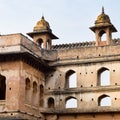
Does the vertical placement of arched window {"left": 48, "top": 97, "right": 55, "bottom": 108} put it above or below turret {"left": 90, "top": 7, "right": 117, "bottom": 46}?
below

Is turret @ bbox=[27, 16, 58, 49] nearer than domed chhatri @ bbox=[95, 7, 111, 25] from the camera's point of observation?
No

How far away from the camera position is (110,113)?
24.8 m

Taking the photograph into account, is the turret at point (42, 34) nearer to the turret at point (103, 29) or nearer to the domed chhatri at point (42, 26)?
the domed chhatri at point (42, 26)

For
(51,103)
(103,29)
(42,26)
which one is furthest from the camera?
(42,26)

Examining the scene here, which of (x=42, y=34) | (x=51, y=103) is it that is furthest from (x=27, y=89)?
(x=42, y=34)

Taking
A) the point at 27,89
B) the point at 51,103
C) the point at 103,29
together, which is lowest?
the point at 51,103

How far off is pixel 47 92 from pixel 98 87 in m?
3.35

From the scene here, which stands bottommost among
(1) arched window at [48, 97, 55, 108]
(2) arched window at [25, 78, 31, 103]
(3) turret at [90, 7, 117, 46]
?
(1) arched window at [48, 97, 55, 108]

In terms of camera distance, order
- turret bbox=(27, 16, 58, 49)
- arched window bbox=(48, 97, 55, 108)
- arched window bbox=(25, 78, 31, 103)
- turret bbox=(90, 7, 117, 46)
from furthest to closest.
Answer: turret bbox=(27, 16, 58, 49)
turret bbox=(90, 7, 117, 46)
arched window bbox=(48, 97, 55, 108)
arched window bbox=(25, 78, 31, 103)

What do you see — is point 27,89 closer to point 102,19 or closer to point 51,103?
point 51,103

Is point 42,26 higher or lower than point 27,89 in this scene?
higher

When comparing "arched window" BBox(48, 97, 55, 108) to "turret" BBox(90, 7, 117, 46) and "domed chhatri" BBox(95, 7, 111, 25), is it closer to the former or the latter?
"turret" BBox(90, 7, 117, 46)

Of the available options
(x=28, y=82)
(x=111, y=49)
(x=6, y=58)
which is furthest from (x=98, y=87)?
(x=6, y=58)

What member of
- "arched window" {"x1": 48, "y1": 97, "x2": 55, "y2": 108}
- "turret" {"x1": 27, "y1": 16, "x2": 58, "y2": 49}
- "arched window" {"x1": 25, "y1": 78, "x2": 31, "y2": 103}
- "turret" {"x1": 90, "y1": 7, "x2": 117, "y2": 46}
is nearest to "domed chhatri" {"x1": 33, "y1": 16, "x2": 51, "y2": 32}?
"turret" {"x1": 27, "y1": 16, "x2": 58, "y2": 49}
